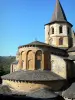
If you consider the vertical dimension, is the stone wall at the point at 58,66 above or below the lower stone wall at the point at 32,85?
above

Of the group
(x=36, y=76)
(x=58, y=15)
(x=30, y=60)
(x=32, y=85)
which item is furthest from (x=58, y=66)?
(x=58, y=15)

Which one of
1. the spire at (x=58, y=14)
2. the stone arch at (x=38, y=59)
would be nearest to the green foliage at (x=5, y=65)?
the spire at (x=58, y=14)

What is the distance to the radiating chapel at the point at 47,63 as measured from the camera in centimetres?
2367

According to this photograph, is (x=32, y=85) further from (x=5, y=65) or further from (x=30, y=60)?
(x=5, y=65)

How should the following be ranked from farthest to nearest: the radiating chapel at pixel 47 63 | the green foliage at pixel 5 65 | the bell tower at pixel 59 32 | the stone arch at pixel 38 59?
1. the green foliage at pixel 5 65
2. the bell tower at pixel 59 32
3. the stone arch at pixel 38 59
4. the radiating chapel at pixel 47 63

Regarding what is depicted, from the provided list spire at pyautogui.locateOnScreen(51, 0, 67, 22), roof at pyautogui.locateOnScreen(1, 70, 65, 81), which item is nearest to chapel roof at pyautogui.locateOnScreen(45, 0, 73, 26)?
spire at pyautogui.locateOnScreen(51, 0, 67, 22)

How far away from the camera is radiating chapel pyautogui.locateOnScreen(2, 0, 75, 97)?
23.7 meters

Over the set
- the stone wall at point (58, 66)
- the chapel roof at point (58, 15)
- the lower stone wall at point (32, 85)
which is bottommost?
the lower stone wall at point (32, 85)

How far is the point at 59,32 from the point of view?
3409 centimetres

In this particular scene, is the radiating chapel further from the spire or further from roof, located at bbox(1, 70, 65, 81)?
the spire

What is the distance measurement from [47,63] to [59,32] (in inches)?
360

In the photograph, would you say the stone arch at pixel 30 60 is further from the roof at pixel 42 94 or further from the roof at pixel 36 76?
the roof at pixel 42 94

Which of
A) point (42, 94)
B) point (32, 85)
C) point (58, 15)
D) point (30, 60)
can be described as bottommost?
point (42, 94)

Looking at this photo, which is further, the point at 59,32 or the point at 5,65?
the point at 5,65
